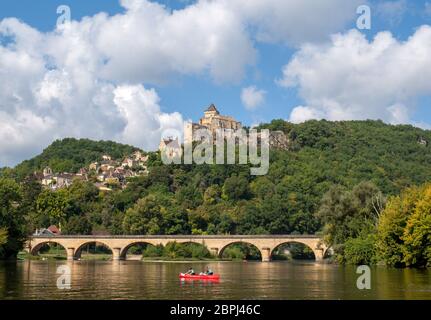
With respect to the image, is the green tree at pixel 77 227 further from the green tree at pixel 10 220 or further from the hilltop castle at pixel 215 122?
the hilltop castle at pixel 215 122

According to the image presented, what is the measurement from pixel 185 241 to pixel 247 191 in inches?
1404

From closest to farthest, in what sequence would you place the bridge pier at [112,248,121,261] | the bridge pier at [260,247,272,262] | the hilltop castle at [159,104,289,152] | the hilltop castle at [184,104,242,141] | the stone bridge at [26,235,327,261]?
the stone bridge at [26,235,327,261] < the bridge pier at [260,247,272,262] < the bridge pier at [112,248,121,261] < the hilltop castle at [159,104,289,152] < the hilltop castle at [184,104,242,141]

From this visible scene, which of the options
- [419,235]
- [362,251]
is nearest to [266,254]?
[362,251]

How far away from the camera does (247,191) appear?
423 feet

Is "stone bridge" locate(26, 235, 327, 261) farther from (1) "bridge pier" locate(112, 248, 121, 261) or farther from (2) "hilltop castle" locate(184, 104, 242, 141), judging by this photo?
(2) "hilltop castle" locate(184, 104, 242, 141)

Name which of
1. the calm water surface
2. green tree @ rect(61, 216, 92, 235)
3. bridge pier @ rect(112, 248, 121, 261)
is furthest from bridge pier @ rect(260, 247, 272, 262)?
the calm water surface

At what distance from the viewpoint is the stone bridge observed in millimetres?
88625

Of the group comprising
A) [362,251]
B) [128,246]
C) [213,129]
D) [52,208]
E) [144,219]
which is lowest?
[128,246]

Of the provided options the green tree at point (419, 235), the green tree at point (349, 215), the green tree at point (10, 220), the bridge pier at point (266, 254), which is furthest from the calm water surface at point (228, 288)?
the bridge pier at point (266, 254)

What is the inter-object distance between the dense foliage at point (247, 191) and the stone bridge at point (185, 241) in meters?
3.77

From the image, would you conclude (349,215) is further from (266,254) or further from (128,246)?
(128,246)

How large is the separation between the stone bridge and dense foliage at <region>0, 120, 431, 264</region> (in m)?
3.77
